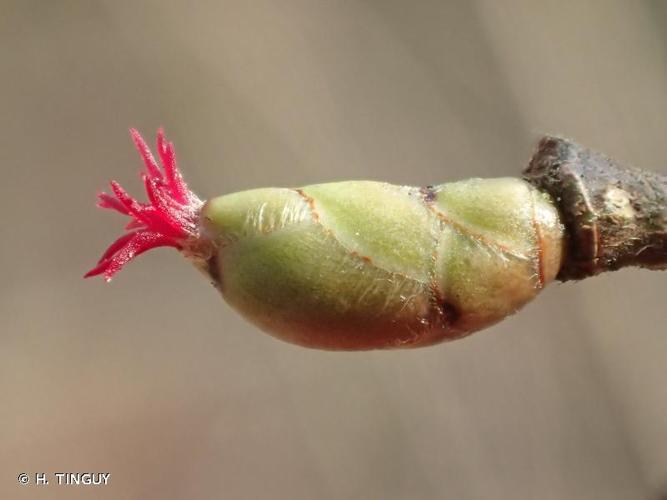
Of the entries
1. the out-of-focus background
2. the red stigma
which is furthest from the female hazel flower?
the out-of-focus background

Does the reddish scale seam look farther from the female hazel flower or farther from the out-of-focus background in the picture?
the out-of-focus background

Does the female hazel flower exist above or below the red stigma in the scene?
below

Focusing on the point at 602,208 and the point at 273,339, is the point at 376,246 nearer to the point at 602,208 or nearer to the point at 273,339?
the point at 602,208

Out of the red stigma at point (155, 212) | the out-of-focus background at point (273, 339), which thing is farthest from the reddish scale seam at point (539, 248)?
the out-of-focus background at point (273, 339)

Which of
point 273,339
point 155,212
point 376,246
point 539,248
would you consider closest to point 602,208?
point 539,248

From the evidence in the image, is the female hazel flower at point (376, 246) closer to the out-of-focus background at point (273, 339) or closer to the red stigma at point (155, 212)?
Answer: the red stigma at point (155, 212)

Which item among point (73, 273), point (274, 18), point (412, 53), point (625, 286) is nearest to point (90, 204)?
point (73, 273)
